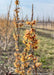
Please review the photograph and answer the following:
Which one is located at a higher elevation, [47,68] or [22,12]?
[22,12]

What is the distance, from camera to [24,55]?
7.28ft

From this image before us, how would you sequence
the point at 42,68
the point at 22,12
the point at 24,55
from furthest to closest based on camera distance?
1. the point at 42,68
2. the point at 22,12
3. the point at 24,55

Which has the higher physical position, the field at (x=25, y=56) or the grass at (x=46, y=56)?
the field at (x=25, y=56)

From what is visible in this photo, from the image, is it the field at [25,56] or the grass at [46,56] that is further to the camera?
the grass at [46,56]

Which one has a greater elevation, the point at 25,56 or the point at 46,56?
the point at 25,56

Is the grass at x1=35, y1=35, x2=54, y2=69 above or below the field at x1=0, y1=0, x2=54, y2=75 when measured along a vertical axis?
below

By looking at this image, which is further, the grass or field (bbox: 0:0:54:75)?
the grass

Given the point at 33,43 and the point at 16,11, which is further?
the point at 16,11

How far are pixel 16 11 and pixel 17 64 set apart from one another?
49.5 inches

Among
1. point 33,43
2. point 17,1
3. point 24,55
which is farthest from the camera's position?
point 17,1

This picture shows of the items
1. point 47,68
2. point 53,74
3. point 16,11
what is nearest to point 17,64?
point 53,74

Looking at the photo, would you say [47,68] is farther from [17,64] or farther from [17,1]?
[17,1]

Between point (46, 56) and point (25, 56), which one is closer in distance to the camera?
point (25, 56)

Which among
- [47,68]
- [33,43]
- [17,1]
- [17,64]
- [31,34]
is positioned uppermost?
[17,1]
